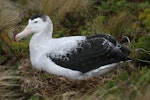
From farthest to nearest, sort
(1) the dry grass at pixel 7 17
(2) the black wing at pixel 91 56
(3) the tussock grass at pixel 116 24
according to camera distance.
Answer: (1) the dry grass at pixel 7 17 < (3) the tussock grass at pixel 116 24 < (2) the black wing at pixel 91 56

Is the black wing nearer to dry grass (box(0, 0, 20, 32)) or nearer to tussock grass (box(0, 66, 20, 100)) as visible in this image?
tussock grass (box(0, 66, 20, 100))

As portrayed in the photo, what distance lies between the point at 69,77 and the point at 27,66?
706 millimetres

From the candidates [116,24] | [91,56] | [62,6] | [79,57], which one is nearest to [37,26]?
[79,57]

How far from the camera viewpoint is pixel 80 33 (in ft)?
28.8

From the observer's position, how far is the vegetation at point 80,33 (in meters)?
6.26

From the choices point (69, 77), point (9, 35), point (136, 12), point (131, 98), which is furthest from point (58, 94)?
point (136, 12)

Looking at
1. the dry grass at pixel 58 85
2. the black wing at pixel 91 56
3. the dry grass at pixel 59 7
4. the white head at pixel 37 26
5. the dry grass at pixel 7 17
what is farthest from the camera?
the dry grass at pixel 59 7

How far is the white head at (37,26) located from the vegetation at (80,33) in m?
0.44

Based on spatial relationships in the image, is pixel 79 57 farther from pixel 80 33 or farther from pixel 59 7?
pixel 59 7

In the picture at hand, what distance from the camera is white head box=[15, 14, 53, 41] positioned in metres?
6.98

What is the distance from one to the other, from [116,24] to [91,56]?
5.62 ft

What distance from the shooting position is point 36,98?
6414 millimetres

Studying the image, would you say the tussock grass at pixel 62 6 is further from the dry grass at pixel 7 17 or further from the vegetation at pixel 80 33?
the dry grass at pixel 7 17

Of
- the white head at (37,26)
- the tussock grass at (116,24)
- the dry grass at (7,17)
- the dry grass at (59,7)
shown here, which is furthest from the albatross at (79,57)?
the dry grass at (59,7)
